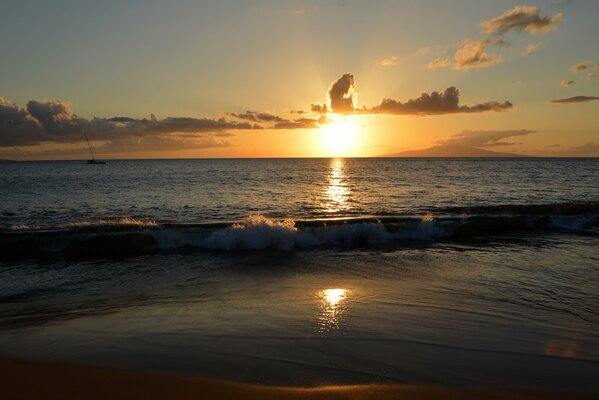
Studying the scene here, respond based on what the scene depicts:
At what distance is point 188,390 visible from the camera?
4906 millimetres

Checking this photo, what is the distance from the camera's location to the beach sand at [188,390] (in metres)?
4.71

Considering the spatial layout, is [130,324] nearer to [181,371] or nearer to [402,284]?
[181,371]

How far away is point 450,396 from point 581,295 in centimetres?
593

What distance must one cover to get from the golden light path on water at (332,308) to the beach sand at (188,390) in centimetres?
199

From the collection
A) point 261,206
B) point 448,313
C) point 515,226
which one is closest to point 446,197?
point 515,226

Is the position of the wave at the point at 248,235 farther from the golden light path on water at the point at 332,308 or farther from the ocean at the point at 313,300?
the golden light path on water at the point at 332,308

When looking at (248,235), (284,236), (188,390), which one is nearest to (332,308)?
(188,390)

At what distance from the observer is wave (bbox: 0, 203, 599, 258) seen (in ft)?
51.1

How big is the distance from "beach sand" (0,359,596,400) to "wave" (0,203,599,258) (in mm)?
10056

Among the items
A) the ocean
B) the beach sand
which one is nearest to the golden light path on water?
the ocean

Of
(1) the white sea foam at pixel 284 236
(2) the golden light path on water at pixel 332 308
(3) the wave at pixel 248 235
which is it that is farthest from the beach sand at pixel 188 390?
(1) the white sea foam at pixel 284 236

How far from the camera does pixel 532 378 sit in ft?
17.0

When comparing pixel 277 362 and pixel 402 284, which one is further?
pixel 402 284

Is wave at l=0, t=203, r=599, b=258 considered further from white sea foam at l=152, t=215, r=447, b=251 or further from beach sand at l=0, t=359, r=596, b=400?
beach sand at l=0, t=359, r=596, b=400
